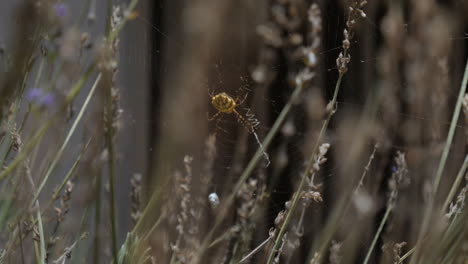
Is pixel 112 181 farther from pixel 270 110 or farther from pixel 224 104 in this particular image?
pixel 270 110

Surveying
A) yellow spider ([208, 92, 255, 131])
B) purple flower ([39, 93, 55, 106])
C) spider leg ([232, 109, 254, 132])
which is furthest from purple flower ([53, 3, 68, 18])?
spider leg ([232, 109, 254, 132])

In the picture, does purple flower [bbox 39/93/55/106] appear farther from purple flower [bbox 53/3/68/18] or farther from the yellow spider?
the yellow spider

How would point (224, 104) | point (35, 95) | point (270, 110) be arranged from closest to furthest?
point (35, 95) < point (224, 104) < point (270, 110)

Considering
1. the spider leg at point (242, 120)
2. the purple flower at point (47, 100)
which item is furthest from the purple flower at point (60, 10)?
the spider leg at point (242, 120)

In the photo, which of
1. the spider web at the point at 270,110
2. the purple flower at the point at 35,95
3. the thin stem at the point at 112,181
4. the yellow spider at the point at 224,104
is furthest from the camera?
the spider web at the point at 270,110

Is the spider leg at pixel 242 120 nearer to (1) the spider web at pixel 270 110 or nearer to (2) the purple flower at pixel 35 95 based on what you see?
(1) the spider web at pixel 270 110

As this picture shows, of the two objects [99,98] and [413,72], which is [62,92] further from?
[413,72]

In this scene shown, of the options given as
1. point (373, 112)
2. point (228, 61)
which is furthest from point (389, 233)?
point (228, 61)

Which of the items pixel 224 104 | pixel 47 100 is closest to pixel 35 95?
pixel 47 100
